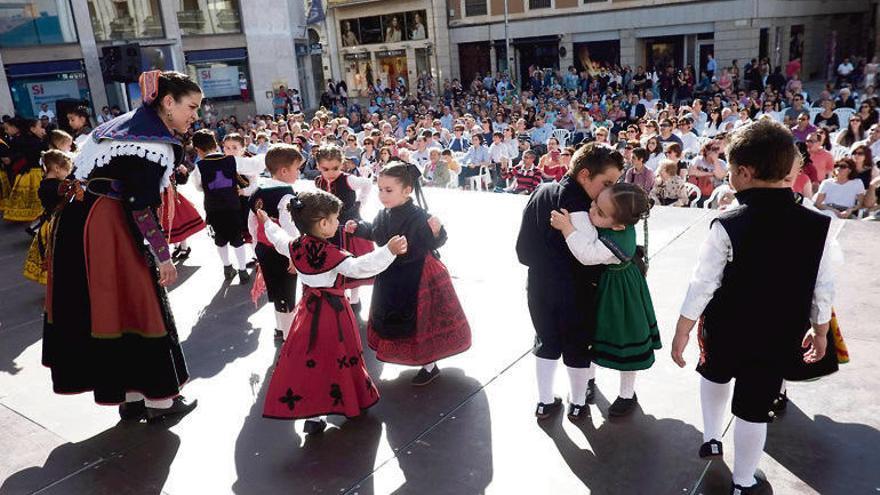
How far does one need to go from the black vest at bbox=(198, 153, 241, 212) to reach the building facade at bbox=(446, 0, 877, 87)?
22668 mm

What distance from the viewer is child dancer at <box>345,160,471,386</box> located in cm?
387

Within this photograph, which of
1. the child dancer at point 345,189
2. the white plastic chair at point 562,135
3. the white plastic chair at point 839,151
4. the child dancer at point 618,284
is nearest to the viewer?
the child dancer at point 618,284

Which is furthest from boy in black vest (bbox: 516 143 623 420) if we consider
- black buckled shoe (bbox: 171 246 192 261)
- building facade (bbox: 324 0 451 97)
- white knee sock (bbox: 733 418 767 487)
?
building facade (bbox: 324 0 451 97)

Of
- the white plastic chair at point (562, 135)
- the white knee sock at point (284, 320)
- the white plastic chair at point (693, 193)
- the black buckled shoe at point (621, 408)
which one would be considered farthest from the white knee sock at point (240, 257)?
the white plastic chair at point (562, 135)

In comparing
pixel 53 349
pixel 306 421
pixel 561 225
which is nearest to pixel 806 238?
pixel 561 225

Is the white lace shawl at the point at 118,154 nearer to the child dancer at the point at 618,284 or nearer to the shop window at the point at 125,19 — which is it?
the child dancer at the point at 618,284

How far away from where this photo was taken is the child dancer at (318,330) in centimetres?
346

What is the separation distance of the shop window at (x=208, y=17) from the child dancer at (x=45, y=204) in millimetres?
21336

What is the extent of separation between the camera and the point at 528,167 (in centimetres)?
995

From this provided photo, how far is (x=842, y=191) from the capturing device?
23.1ft

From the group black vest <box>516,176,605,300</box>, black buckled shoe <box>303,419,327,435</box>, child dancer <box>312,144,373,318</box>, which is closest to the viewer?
black vest <box>516,176,605,300</box>

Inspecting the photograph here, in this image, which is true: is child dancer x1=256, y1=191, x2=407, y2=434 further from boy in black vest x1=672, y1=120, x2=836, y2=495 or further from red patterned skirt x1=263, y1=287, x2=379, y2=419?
boy in black vest x1=672, y1=120, x2=836, y2=495

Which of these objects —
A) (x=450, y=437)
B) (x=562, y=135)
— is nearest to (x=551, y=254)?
(x=450, y=437)

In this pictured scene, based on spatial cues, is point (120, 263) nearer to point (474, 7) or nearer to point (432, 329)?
point (432, 329)
